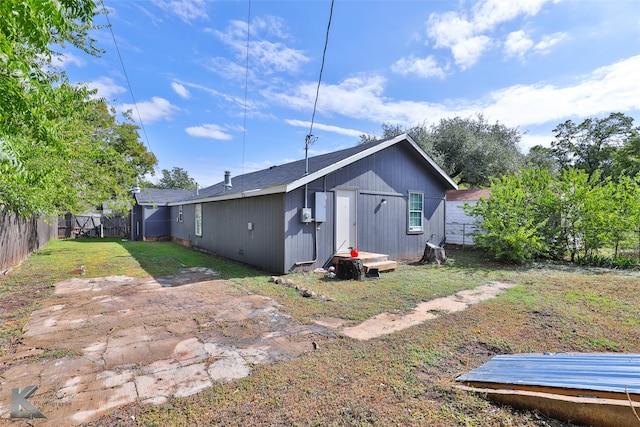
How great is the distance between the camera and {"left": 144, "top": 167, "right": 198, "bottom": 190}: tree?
1746 inches

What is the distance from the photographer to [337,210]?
8.27 m

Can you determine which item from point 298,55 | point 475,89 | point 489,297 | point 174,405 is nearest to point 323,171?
point 298,55

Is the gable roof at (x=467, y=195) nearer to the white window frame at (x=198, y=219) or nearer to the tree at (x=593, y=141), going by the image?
the white window frame at (x=198, y=219)

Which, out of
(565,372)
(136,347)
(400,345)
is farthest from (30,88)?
(565,372)

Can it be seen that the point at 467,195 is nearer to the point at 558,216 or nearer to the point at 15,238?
the point at 558,216

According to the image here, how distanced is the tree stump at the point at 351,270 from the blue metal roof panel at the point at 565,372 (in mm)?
4117

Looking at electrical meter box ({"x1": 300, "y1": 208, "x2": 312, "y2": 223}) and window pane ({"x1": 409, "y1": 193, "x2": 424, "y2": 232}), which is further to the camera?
window pane ({"x1": 409, "y1": 193, "x2": 424, "y2": 232})

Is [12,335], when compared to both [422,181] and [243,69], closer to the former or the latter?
[243,69]

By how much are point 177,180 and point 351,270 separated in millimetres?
44307

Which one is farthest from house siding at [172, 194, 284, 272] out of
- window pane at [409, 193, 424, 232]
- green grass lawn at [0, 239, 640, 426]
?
window pane at [409, 193, 424, 232]

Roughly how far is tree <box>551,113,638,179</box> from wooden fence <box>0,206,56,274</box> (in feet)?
104

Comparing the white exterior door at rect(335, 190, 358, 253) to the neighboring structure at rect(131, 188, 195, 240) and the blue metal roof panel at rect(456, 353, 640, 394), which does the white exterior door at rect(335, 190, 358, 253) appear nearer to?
the blue metal roof panel at rect(456, 353, 640, 394)

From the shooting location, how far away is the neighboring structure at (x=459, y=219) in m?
13.3

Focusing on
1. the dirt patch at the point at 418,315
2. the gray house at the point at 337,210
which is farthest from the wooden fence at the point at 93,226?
the dirt patch at the point at 418,315
